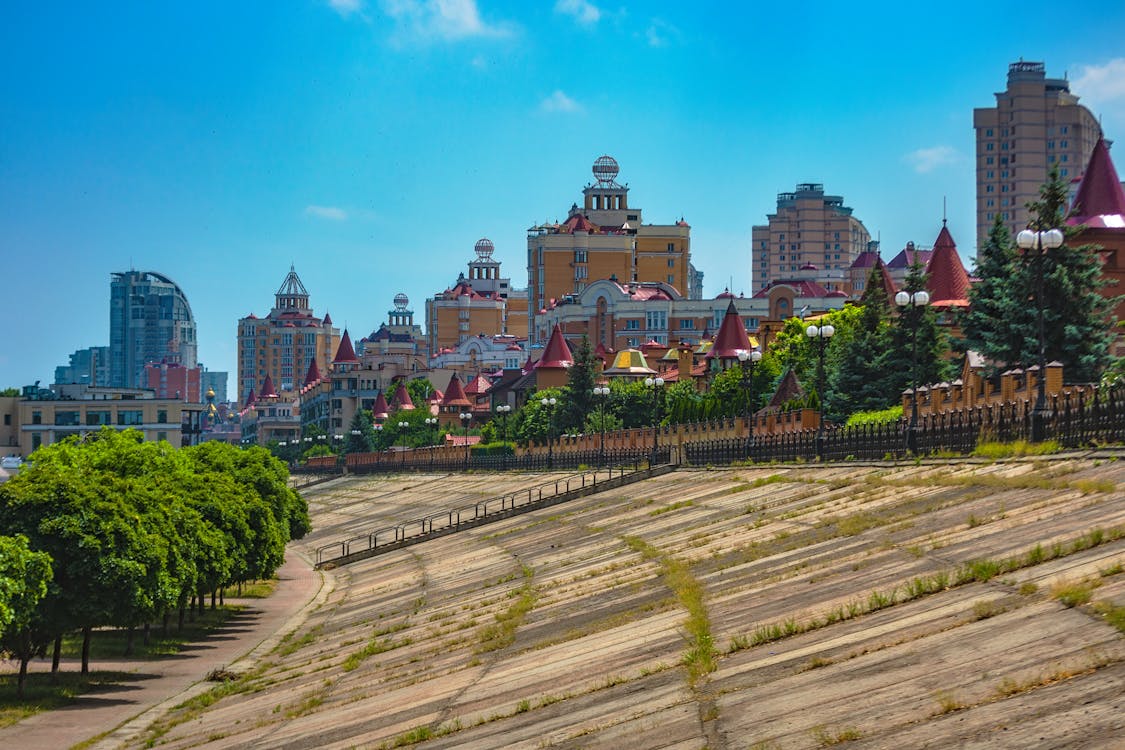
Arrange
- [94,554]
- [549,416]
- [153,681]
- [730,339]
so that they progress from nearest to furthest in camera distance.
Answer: [94,554], [153,681], [549,416], [730,339]

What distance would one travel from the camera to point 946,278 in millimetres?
76375

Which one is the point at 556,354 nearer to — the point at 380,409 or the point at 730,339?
the point at 730,339

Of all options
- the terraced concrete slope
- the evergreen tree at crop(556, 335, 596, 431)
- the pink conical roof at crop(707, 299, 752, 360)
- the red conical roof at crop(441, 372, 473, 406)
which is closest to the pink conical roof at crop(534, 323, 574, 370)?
the evergreen tree at crop(556, 335, 596, 431)

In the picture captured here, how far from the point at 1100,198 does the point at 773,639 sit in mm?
50136

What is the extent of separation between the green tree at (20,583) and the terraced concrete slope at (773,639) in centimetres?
287

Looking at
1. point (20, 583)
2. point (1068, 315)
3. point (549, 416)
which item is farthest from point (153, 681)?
point (549, 416)

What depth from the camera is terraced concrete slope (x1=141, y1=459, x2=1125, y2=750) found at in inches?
506

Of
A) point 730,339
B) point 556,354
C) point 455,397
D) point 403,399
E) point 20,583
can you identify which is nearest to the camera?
point 20,583

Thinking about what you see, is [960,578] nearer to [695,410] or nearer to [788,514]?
[788,514]

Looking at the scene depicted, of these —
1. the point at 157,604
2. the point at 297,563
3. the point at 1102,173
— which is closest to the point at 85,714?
the point at 157,604

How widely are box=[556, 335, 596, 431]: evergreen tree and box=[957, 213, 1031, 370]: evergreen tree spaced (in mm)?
46272

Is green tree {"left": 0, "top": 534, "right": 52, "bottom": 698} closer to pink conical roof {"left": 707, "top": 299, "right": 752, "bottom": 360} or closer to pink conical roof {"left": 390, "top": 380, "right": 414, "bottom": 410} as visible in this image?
pink conical roof {"left": 707, "top": 299, "right": 752, "bottom": 360}

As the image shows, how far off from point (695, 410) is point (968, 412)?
5228 cm

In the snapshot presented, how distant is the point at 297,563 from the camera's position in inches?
2549
